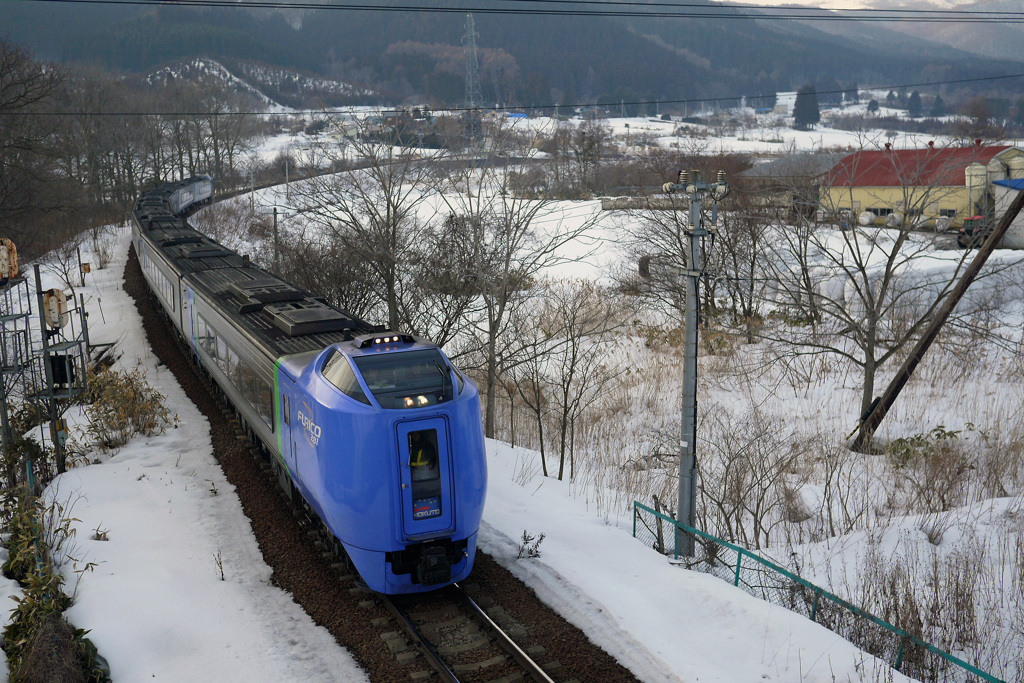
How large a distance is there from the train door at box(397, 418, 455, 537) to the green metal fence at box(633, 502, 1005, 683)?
11.0 feet

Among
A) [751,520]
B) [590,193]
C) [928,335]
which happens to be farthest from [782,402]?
[590,193]

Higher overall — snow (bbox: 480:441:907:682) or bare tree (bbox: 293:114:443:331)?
bare tree (bbox: 293:114:443:331)

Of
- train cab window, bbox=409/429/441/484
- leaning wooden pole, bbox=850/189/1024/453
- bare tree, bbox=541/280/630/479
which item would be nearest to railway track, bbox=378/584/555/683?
train cab window, bbox=409/429/441/484

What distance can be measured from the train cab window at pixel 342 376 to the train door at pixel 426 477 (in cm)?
64

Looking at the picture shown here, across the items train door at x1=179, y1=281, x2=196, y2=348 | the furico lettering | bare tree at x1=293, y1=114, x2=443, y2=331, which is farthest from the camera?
train door at x1=179, y1=281, x2=196, y2=348

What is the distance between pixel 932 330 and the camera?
16.1m

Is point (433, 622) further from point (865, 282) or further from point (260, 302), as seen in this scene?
point (865, 282)

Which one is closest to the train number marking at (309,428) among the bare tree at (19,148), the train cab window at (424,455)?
the train cab window at (424,455)

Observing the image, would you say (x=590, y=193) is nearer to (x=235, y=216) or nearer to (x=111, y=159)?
(x=235, y=216)

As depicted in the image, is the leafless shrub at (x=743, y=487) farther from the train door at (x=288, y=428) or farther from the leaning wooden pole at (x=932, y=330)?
the train door at (x=288, y=428)

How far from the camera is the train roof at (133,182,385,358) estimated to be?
11.5 metres

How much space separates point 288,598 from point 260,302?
6345 mm

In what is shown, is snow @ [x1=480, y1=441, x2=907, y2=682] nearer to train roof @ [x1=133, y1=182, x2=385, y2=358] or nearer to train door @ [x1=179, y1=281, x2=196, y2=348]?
train roof @ [x1=133, y1=182, x2=385, y2=358]

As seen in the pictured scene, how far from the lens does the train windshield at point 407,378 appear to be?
857 cm
